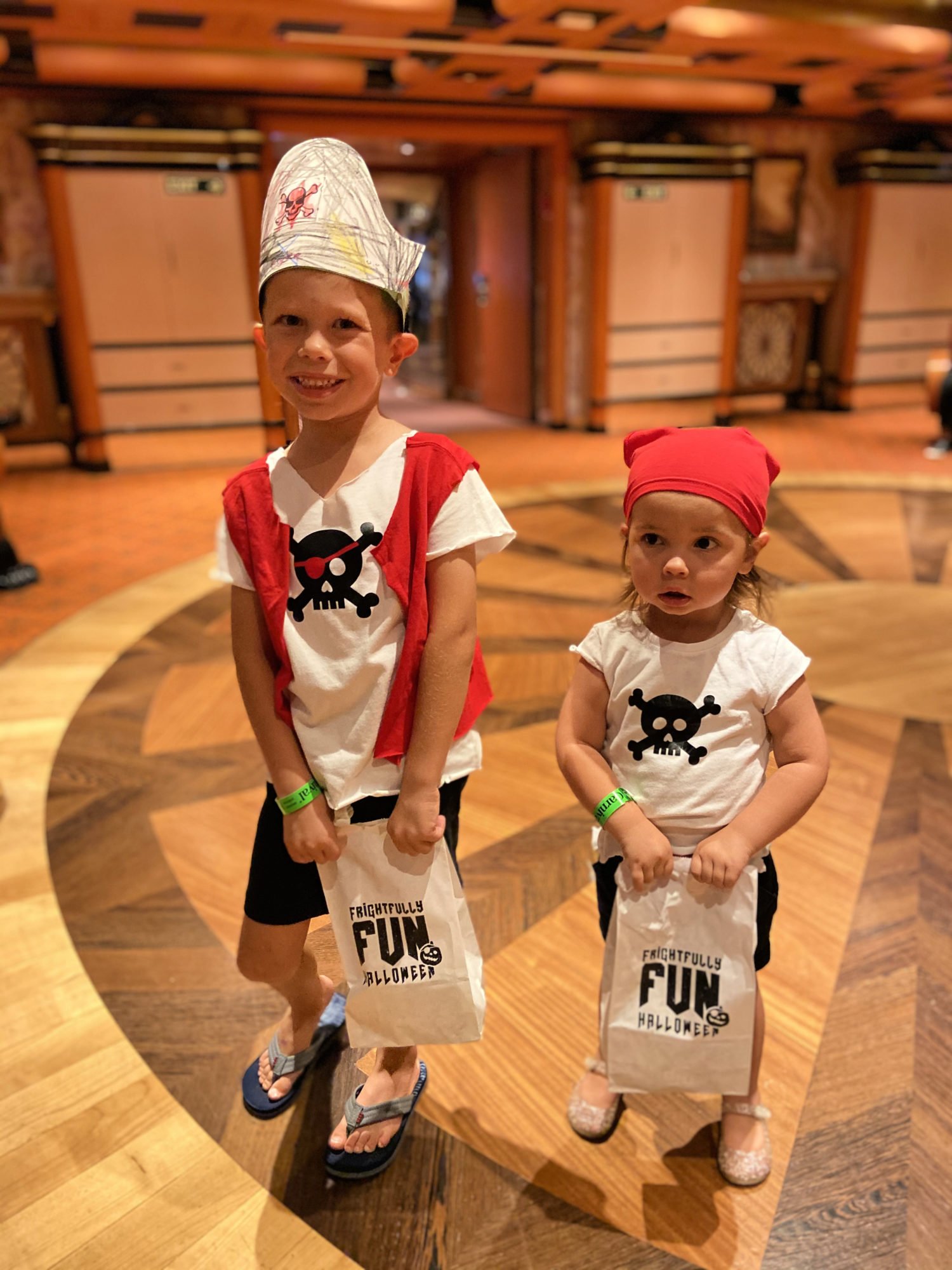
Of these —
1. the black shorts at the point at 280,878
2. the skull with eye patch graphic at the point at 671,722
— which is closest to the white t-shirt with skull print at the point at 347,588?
the black shorts at the point at 280,878

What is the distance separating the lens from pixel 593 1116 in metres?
1.31

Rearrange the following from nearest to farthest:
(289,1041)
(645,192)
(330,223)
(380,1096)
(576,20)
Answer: (330,223), (380,1096), (289,1041), (576,20), (645,192)

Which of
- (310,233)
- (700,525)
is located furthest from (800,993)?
(310,233)

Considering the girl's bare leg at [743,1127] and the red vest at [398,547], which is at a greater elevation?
the red vest at [398,547]

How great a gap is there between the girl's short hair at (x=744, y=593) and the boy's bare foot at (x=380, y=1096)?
2.34ft

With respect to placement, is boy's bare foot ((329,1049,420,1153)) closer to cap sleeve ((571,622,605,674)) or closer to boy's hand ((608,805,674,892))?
boy's hand ((608,805,674,892))

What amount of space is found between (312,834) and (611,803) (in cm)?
36

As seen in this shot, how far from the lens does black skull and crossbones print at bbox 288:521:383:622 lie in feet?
3.38

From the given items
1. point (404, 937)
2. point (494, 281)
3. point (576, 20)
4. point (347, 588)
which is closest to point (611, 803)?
point (404, 937)

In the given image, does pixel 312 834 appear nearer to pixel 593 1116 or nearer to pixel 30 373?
pixel 593 1116

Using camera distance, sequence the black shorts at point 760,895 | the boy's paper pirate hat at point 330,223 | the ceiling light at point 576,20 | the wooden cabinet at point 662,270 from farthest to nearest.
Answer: the wooden cabinet at point 662,270 → the ceiling light at point 576,20 → the black shorts at point 760,895 → the boy's paper pirate hat at point 330,223

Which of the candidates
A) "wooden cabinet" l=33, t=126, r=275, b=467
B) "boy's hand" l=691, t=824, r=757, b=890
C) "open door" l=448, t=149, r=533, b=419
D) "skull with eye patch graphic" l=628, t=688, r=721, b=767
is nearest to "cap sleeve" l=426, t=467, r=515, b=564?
"skull with eye patch graphic" l=628, t=688, r=721, b=767

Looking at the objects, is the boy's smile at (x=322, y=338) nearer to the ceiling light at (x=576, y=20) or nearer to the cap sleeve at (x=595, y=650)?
the cap sleeve at (x=595, y=650)

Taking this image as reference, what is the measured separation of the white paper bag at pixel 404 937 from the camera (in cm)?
110
